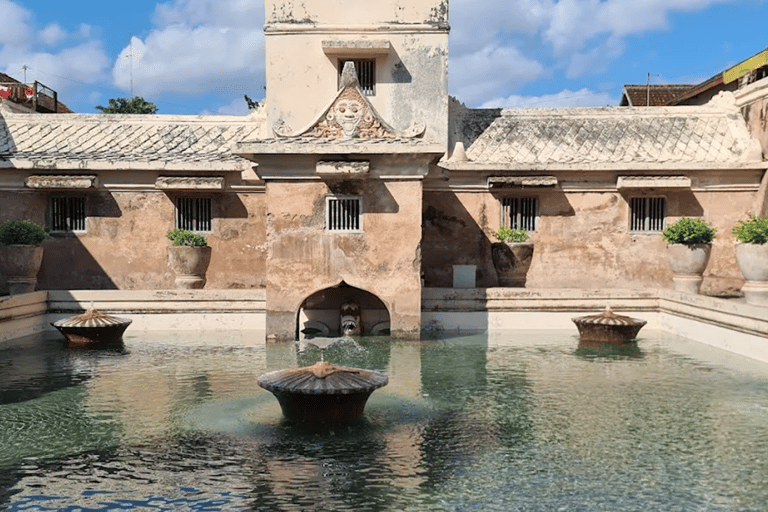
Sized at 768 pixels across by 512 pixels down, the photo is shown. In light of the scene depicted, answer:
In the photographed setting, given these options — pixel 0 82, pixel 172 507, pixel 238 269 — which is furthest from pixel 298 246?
pixel 0 82

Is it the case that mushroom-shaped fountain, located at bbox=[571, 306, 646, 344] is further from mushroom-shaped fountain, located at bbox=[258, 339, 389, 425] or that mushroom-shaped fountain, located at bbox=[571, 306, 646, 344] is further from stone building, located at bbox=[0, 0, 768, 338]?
mushroom-shaped fountain, located at bbox=[258, 339, 389, 425]

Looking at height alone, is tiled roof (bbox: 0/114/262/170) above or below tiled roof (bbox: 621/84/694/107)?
below

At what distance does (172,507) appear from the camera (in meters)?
5.04

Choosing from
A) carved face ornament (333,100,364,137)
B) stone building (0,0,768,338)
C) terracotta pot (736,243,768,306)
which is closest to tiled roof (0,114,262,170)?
stone building (0,0,768,338)

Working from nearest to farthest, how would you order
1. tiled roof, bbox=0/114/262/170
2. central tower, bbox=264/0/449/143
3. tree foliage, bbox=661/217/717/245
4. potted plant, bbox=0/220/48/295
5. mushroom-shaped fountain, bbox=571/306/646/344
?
1. mushroom-shaped fountain, bbox=571/306/646/344
2. potted plant, bbox=0/220/48/295
3. tree foliage, bbox=661/217/717/245
4. tiled roof, bbox=0/114/262/170
5. central tower, bbox=264/0/449/143

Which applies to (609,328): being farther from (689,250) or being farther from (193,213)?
(193,213)

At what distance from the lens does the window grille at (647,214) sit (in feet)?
54.3

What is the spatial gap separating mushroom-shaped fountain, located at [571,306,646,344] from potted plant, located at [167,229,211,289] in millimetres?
7172

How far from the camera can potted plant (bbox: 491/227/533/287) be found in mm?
15906

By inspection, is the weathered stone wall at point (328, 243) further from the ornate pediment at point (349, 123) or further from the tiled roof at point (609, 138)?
the tiled roof at point (609, 138)

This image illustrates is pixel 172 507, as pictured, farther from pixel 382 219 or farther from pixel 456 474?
pixel 382 219

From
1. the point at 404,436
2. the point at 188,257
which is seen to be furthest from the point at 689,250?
the point at 404,436

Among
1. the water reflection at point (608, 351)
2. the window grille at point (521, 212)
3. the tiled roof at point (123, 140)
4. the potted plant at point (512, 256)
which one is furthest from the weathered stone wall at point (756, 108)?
the tiled roof at point (123, 140)

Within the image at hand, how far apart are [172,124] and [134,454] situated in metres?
12.7
